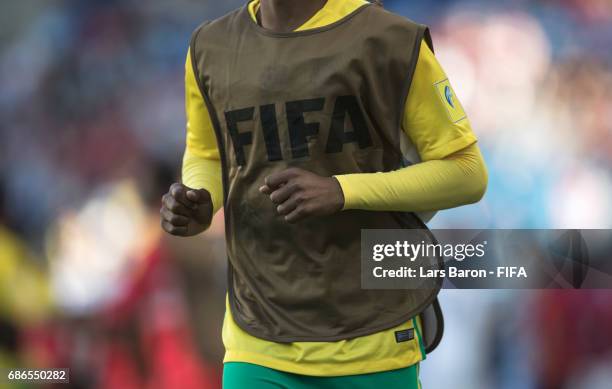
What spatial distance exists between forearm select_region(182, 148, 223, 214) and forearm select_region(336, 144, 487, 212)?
1.32ft

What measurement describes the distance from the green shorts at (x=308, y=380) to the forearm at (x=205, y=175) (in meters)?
0.37

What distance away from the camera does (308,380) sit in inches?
77.3

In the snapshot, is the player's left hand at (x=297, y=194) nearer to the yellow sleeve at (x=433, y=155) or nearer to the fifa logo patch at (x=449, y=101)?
the yellow sleeve at (x=433, y=155)

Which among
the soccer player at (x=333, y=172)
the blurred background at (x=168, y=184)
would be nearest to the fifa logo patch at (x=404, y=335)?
the soccer player at (x=333, y=172)

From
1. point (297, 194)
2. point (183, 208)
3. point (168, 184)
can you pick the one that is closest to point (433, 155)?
point (297, 194)

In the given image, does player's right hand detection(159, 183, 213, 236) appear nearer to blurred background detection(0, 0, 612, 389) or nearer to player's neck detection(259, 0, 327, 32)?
player's neck detection(259, 0, 327, 32)

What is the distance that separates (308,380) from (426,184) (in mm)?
443

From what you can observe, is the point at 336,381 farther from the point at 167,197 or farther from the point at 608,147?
the point at 608,147

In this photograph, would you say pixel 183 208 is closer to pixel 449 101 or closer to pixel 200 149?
pixel 200 149

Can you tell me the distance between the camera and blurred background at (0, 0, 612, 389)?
4043 millimetres

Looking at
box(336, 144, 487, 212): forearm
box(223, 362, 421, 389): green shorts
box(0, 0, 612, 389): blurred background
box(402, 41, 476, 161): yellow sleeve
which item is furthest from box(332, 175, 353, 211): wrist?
box(0, 0, 612, 389): blurred background

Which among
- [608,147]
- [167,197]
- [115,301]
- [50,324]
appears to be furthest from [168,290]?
[167,197]

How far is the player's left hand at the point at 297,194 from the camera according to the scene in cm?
180

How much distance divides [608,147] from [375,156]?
2.30m
